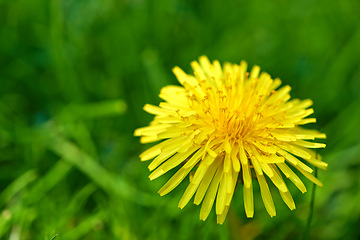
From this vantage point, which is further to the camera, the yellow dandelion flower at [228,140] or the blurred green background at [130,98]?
the blurred green background at [130,98]

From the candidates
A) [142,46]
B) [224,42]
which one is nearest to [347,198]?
[224,42]

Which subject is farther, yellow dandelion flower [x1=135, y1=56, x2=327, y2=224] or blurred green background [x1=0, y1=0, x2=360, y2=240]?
blurred green background [x1=0, y1=0, x2=360, y2=240]

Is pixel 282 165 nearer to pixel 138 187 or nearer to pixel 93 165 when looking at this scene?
pixel 138 187

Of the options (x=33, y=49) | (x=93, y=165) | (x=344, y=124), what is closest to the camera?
(x=93, y=165)
